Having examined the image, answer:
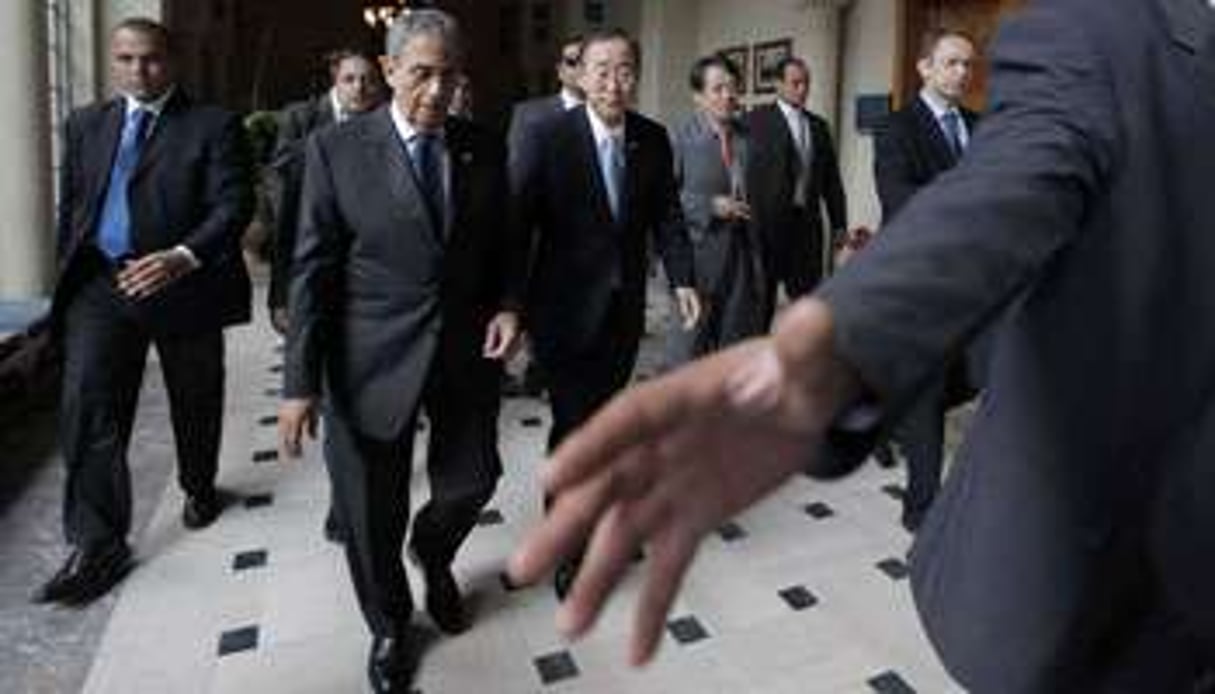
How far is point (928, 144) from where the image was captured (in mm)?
3467

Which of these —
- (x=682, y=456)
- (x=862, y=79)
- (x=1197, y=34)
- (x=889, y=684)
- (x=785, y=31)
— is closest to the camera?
(x=682, y=456)

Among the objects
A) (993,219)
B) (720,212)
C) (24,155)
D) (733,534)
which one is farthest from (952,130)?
(24,155)

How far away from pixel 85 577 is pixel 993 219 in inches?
124

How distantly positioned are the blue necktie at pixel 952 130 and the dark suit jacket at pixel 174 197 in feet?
7.29

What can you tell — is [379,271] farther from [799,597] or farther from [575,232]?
[799,597]

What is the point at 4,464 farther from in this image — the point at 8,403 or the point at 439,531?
the point at 439,531

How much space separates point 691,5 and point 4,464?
860cm

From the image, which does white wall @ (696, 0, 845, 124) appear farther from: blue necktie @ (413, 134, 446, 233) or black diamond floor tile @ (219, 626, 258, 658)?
black diamond floor tile @ (219, 626, 258, 658)

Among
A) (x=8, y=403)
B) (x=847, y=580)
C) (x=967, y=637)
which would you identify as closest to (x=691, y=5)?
(x=8, y=403)

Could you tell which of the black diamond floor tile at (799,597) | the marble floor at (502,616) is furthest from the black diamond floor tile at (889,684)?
the black diamond floor tile at (799,597)

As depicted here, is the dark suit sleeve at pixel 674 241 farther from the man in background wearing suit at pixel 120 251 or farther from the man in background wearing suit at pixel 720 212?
the man in background wearing suit at pixel 120 251

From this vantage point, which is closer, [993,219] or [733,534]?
[993,219]

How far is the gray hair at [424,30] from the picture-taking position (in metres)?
2.43

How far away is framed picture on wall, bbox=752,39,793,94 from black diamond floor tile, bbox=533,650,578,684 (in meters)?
7.24
